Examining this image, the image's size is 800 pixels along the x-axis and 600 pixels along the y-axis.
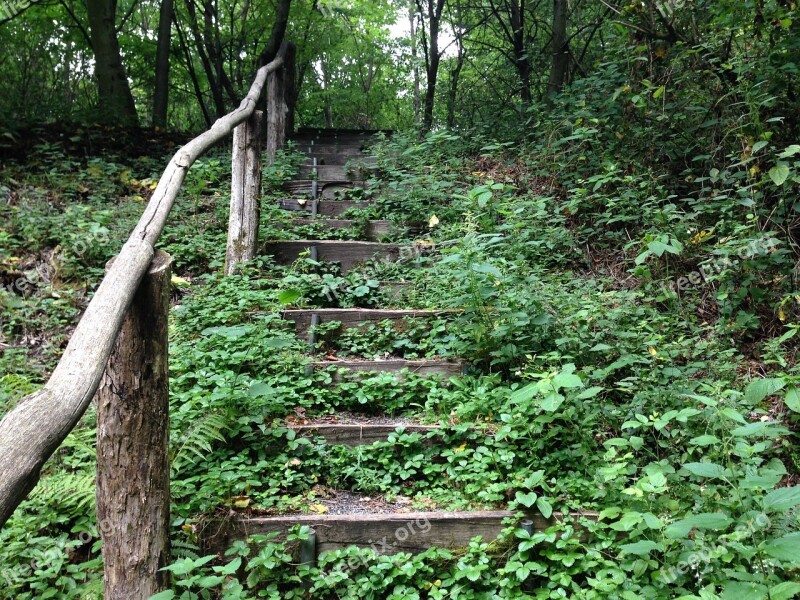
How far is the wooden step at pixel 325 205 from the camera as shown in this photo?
5.85 meters

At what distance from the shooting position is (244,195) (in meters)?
4.63

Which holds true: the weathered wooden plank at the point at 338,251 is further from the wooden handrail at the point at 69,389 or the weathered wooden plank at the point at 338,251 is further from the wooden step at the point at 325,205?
the wooden handrail at the point at 69,389

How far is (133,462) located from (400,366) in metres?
1.78

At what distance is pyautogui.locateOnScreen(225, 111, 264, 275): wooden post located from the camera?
14.9ft

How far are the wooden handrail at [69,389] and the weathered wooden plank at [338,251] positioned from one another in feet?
8.41

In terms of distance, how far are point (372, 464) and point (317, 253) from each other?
235 centimetres

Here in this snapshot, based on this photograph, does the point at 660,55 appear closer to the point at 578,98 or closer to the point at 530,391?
the point at 578,98

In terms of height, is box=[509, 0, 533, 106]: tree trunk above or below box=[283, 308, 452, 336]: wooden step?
above

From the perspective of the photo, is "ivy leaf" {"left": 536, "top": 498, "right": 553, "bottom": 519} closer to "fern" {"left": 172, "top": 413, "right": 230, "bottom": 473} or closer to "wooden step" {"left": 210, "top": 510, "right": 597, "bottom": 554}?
"wooden step" {"left": 210, "top": 510, "right": 597, "bottom": 554}

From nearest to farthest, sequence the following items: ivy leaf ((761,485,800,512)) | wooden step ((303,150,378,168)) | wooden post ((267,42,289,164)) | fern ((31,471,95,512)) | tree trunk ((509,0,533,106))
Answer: ivy leaf ((761,485,800,512))
fern ((31,471,95,512))
wooden post ((267,42,289,164))
wooden step ((303,150,378,168))
tree trunk ((509,0,533,106))

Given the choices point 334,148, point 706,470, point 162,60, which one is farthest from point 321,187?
point 706,470

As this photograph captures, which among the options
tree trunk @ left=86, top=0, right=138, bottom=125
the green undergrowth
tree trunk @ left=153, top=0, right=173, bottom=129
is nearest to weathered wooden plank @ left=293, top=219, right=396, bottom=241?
the green undergrowth

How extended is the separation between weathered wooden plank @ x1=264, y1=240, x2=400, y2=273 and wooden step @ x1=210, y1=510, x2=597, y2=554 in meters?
2.70

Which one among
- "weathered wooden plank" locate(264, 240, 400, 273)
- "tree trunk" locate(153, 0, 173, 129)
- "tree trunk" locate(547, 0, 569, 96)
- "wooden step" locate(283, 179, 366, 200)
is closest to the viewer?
"weathered wooden plank" locate(264, 240, 400, 273)
